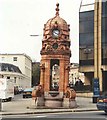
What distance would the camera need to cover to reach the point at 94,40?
178 feet

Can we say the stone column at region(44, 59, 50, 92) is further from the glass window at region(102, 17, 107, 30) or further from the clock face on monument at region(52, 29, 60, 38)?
the glass window at region(102, 17, 107, 30)

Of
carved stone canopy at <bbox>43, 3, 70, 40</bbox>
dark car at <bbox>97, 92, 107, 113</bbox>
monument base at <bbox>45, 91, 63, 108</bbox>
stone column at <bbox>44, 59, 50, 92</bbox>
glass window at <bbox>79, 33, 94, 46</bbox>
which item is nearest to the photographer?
dark car at <bbox>97, 92, 107, 113</bbox>

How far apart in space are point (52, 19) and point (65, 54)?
2.75m

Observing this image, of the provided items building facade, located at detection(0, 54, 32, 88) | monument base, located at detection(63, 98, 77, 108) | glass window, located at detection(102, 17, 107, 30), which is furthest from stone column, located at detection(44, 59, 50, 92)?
building facade, located at detection(0, 54, 32, 88)

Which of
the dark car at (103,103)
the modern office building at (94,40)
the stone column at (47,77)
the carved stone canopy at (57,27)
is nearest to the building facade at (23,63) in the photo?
the modern office building at (94,40)

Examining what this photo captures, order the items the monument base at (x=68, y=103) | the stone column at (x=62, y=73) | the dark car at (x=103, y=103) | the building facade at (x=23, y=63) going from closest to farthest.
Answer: the dark car at (x=103, y=103), the monument base at (x=68, y=103), the stone column at (x=62, y=73), the building facade at (x=23, y=63)

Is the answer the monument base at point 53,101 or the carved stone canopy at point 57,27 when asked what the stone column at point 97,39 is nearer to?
the carved stone canopy at point 57,27

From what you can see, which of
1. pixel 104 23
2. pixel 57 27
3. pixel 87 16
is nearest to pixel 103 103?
pixel 57 27

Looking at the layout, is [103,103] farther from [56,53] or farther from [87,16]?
[87,16]

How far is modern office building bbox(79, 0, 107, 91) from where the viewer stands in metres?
53.2

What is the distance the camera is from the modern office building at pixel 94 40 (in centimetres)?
5322

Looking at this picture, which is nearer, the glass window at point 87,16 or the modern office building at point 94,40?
the modern office building at point 94,40

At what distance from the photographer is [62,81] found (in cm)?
2898

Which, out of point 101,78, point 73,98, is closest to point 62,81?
point 73,98
